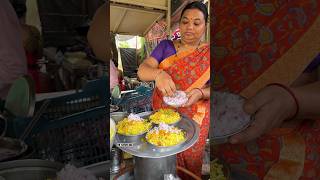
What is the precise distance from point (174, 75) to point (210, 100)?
0.14 m

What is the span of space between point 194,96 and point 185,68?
9 centimetres

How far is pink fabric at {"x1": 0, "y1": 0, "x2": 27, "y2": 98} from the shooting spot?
75cm

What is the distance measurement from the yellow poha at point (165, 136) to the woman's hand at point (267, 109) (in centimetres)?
19

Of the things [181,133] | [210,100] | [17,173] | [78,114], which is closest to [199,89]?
[210,100]

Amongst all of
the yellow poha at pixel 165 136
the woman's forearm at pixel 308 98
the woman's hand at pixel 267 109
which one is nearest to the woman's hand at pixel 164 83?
the yellow poha at pixel 165 136

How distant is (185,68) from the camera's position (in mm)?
987

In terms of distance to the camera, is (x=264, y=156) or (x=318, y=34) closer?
(x=318, y=34)

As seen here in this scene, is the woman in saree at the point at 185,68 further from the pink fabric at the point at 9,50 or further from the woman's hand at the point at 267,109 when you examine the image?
the pink fabric at the point at 9,50

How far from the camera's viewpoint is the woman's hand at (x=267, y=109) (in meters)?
0.94

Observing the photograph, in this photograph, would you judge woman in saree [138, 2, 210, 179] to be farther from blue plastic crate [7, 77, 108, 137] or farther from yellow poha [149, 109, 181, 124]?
blue plastic crate [7, 77, 108, 137]

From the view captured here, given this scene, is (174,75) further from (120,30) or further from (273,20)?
(273,20)

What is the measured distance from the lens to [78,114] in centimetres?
86

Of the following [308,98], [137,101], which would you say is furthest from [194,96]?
[308,98]

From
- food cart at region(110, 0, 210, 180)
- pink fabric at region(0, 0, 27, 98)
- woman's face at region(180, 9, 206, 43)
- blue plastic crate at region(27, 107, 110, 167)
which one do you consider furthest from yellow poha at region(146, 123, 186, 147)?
pink fabric at region(0, 0, 27, 98)
